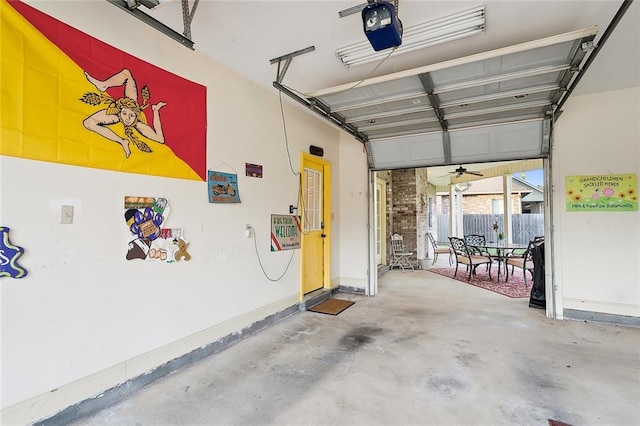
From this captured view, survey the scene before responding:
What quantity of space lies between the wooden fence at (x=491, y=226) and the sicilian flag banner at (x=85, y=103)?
40.4 ft

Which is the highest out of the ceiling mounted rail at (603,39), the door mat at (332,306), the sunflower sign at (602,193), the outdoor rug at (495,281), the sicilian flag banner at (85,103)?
the ceiling mounted rail at (603,39)

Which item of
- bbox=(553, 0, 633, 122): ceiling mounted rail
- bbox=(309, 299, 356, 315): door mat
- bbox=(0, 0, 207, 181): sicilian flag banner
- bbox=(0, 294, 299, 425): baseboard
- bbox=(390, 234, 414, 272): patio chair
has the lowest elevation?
bbox=(309, 299, 356, 315): door mat

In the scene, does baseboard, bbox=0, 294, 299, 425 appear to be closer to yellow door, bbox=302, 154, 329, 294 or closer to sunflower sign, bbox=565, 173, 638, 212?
yellow door, bbox=302, 154, 329, 294

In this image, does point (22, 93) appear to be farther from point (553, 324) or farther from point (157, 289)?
point (553, 324)

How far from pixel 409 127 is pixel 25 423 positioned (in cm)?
476

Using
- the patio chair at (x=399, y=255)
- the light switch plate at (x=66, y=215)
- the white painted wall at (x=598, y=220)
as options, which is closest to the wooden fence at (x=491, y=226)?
the patio chair at (x=399, y=255)

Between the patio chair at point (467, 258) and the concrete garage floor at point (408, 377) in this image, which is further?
the patio chair at point (467, 258)

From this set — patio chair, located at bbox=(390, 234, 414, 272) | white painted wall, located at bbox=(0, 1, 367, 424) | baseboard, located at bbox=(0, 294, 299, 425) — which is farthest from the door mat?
patio chair, located at bbox=(390, 234, 414, 272)

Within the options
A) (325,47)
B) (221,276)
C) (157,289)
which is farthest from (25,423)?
(325,47)

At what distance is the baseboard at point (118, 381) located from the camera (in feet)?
6.23

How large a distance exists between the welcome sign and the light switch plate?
7.31 feet

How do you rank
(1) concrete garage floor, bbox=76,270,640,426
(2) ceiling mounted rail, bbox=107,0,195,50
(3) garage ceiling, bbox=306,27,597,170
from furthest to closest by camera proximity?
(3) garage ceiling, bbox=306,27,597,170
(1) concrete garage floor, bbox=76,270,640,426
(2) ceiling mounted rail, bbox=107,0,195,50

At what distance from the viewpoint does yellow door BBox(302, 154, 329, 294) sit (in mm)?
4829

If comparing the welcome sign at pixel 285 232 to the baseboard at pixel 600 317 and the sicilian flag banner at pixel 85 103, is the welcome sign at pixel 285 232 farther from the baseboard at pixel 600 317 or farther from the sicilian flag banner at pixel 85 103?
the baseboard at pixel 600 317
